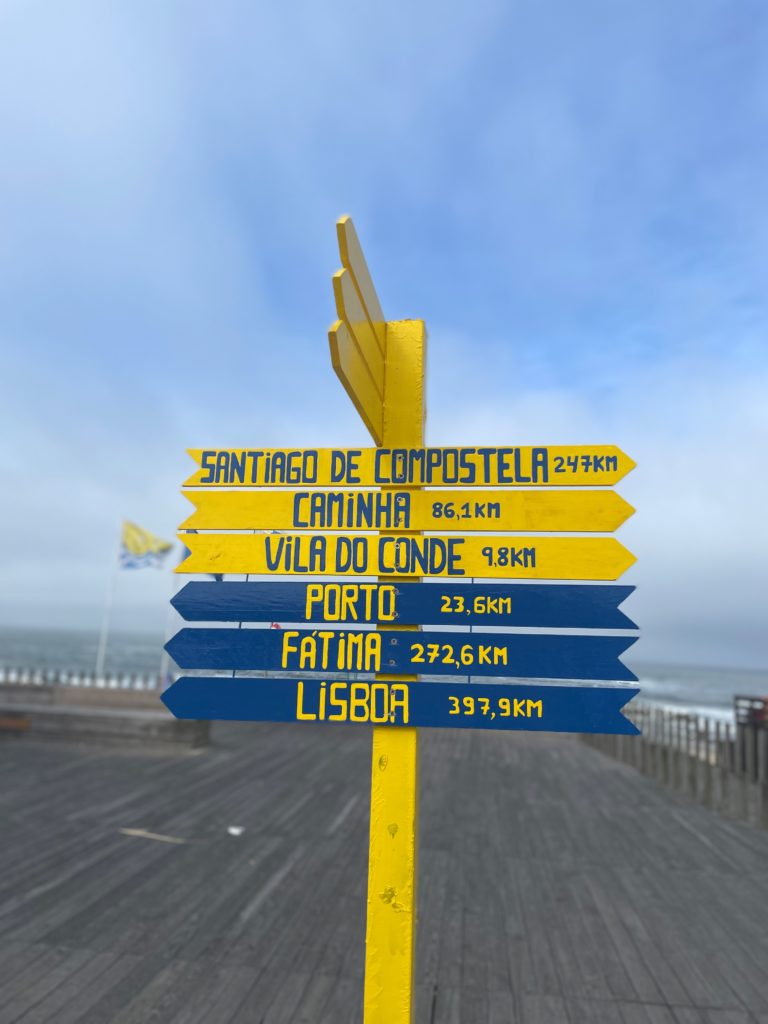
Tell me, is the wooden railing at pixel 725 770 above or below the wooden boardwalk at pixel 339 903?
above

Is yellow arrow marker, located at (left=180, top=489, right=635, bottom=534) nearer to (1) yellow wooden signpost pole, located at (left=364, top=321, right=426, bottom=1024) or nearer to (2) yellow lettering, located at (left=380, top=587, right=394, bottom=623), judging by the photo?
(2) yellow lettering, located at (left=380, top=587, right=394, bottom=623)

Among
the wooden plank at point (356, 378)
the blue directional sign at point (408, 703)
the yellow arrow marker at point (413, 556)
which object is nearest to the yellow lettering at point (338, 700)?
the blue directional sign at point (408, 703)

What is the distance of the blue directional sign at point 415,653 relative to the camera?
2.92m

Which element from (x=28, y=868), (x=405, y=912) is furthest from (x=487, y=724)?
(x=28, y=868)

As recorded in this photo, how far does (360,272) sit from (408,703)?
1.98 meters

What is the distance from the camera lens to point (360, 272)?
2.92 metres

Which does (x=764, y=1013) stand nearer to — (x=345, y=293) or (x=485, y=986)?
(x=485, y=986)

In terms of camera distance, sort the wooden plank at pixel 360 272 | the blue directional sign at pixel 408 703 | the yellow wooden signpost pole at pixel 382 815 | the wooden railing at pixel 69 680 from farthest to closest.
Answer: the wooden railing at pixel 69 680 → the blue directional sign at pixel 408 703 → the yellow wooden signpost pole at pixel 382 815 → the wooden plank at pixel 360 272

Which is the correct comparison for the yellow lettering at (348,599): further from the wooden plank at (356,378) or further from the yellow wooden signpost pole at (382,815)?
the wooden plank at (356,378)

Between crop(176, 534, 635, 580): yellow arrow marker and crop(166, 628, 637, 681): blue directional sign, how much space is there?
0.29 m

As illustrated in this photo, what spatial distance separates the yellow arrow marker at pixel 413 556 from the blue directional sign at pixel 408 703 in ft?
1.69

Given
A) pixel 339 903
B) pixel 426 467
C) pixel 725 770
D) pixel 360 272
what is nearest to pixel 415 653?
pixel 426 467

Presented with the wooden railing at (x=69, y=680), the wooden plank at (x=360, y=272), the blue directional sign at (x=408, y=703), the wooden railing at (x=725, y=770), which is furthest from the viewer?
the wooden railing at (x=69, y=680)

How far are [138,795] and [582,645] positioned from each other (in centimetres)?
783
